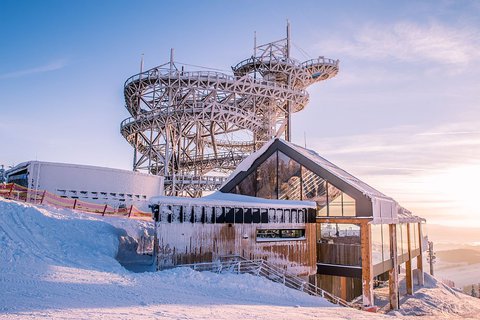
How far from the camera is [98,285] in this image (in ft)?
38.8

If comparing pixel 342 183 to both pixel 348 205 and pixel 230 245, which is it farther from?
pixel 230 245

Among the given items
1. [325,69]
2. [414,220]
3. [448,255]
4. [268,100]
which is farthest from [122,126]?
[448,255]

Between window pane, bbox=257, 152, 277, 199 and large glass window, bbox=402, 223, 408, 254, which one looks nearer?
window pane, bbox=257, 152, 277, 199

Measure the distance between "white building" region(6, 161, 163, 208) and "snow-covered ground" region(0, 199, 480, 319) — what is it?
8.31m

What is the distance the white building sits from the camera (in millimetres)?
26500

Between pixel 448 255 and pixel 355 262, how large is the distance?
7239 inches

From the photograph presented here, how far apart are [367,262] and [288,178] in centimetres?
629

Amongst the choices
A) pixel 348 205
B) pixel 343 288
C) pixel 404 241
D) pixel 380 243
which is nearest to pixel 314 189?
pixel 348 205

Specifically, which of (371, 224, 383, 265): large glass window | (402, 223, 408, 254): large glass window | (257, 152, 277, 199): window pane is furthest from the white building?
(402, 223, 408, 254): large glass window

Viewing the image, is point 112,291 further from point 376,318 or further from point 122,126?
point 122,126

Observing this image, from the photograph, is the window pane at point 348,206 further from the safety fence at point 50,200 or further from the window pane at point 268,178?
the safety fence at point 50,200

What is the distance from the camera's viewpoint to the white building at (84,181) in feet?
86.9

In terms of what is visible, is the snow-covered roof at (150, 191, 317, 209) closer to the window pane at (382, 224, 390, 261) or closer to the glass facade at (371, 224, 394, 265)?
the glass facade at (371, 224, 394, 265)

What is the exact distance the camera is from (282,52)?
6438 centimetres
